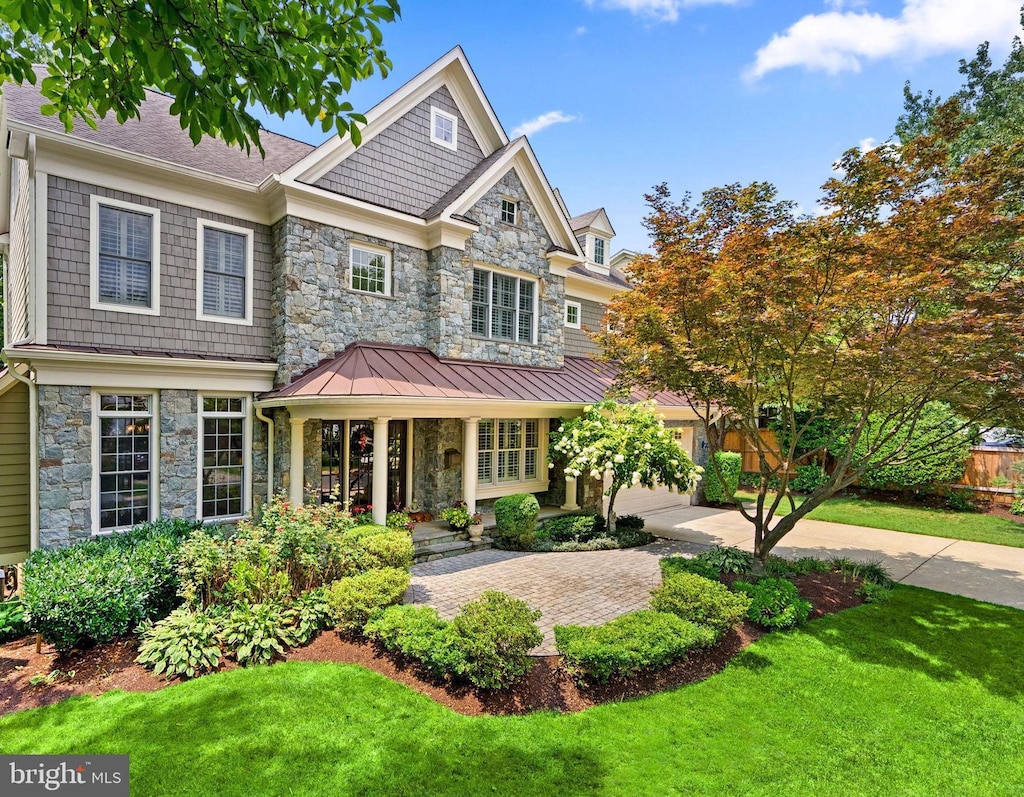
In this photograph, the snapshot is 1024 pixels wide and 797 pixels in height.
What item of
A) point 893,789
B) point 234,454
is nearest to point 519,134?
point 234,454

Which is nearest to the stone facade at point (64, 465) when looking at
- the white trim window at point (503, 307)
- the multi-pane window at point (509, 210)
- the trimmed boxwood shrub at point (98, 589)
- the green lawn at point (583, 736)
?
the trimmed boxwood shrub at point (98, 589)

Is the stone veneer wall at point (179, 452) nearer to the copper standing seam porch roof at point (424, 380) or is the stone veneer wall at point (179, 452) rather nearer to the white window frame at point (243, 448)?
the white window frame at point (243, 448)

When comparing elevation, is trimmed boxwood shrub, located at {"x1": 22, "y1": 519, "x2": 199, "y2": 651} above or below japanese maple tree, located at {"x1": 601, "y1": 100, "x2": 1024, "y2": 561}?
below

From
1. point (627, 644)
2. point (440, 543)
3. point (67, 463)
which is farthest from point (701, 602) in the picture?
point (67, 463)

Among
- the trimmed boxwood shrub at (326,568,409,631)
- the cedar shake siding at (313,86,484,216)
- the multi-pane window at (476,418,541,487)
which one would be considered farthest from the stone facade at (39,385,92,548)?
the multi-pane window at (476,418,541,487)

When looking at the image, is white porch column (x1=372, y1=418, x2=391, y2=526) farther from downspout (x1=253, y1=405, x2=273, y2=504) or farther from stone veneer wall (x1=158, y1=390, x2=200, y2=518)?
stone veneer wall (x1=158, y1=390, x2=200, y2=518)

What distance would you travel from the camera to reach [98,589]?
20.4 feet

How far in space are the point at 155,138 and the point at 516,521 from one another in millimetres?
10379

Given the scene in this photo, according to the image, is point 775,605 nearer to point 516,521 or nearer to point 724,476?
point 516,521

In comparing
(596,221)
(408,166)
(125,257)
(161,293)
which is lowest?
(161,293)

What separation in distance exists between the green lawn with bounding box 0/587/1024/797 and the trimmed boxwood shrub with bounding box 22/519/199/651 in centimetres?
118

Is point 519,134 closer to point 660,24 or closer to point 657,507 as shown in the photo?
point 660,24

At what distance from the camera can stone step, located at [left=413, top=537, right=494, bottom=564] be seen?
393 inches

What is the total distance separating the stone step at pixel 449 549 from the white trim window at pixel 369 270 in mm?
5611
